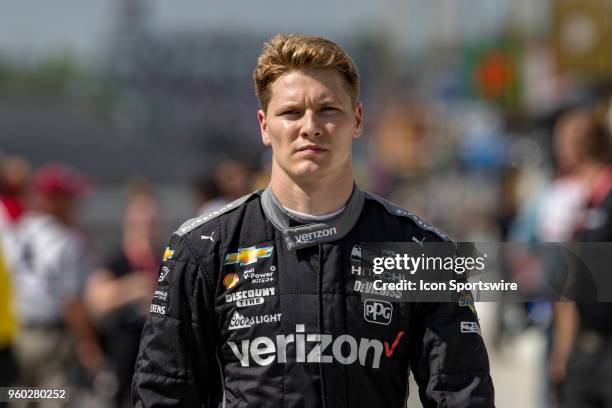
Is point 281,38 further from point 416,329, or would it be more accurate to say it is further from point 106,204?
point 106,204

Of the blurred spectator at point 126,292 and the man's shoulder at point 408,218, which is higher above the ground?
the blurred spectator at point 126,292

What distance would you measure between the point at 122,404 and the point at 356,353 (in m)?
6.09

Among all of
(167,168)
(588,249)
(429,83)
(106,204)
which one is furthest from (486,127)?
(588,249)

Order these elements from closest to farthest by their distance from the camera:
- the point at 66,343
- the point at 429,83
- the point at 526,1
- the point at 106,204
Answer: the point at 66,343 → the point at 106,204 → the point at 526,1 → the point at 429,83

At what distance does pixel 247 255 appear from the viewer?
336 cm

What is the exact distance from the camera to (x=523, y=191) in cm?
2191

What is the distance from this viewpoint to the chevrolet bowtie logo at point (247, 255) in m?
3.35

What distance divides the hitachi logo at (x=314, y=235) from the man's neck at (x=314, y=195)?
0.23 ft

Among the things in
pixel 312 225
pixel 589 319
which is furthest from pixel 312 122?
pixel 589 319

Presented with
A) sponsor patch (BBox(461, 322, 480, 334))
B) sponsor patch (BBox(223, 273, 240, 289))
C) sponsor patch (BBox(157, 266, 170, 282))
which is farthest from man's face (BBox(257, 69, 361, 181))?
sponsor patch (BBox(461, 322, 480, 334))

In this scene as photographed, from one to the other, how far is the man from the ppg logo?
0.01 metres

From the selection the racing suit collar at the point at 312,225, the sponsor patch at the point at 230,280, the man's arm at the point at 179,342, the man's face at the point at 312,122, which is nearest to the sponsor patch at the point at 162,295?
the man's arm at the point at 179,342

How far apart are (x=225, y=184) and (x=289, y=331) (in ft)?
17.5

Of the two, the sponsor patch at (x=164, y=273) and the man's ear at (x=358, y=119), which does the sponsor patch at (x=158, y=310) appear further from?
the man's ear at (x=358, y=119)
